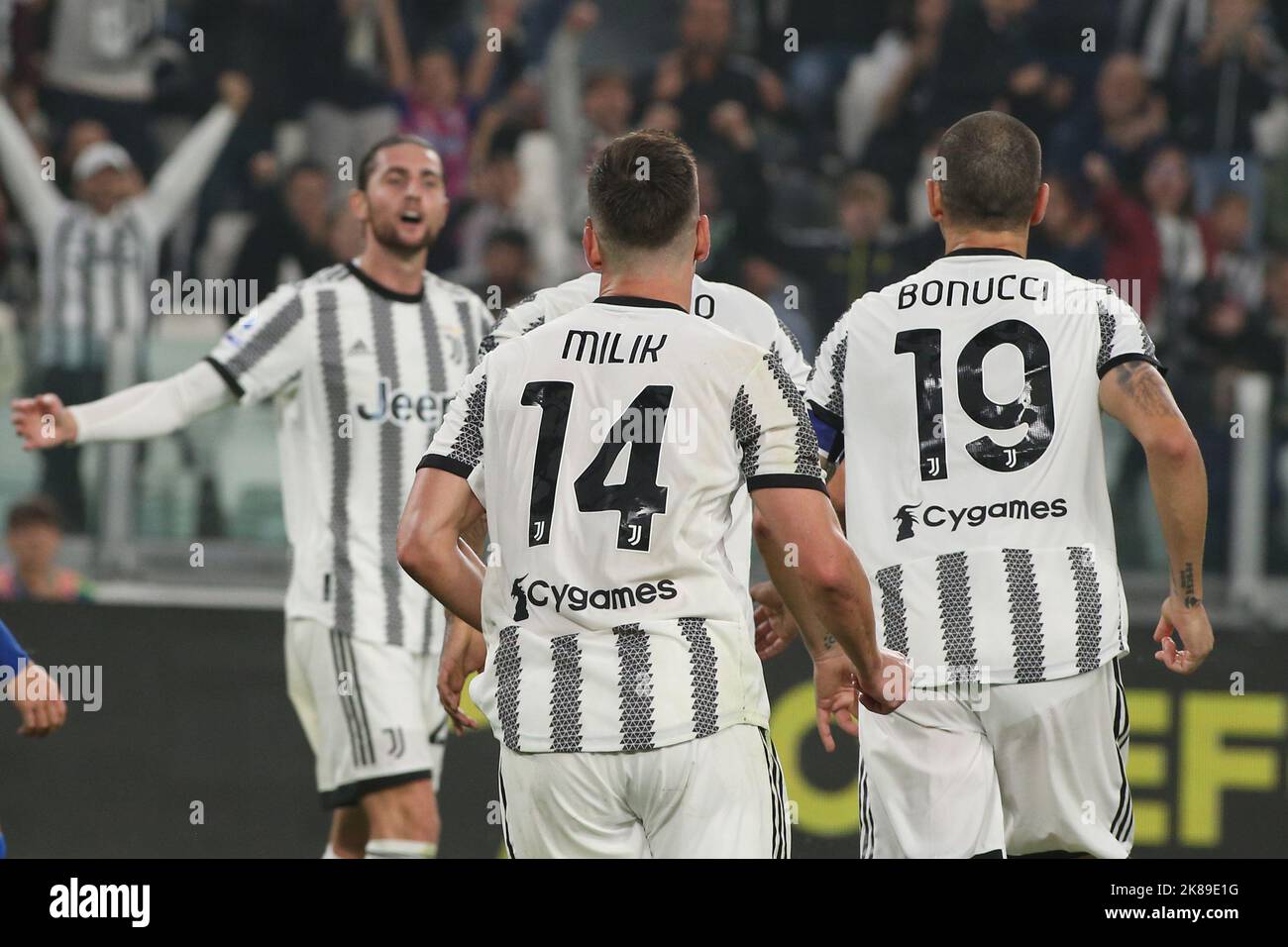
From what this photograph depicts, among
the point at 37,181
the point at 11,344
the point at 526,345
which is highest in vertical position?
the point at 37,181

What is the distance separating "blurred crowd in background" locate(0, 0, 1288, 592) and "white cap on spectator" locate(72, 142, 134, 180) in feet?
0.12

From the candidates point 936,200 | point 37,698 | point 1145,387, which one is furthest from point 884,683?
point 37,698

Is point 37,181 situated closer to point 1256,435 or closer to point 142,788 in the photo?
point 142,788

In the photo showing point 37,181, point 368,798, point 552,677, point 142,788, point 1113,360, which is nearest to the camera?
point 552,677

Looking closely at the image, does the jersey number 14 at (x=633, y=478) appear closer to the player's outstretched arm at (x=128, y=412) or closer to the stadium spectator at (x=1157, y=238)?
the player's outstretched arm at (x=128, y=412)

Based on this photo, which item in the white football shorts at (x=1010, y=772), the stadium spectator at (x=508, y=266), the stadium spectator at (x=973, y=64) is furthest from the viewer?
the stadium spectator at (x=973, y=64)

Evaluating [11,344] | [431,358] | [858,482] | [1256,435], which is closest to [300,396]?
[431,358]

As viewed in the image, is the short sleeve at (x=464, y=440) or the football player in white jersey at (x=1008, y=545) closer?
the short sleeve at (x=464, y=440)

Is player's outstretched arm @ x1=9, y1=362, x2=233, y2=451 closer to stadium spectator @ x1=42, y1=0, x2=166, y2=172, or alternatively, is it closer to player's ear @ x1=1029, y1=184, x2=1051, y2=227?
player's ear @ x1=1029, y1=184, x2=1051, y2=227

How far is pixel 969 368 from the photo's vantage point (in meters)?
4.72

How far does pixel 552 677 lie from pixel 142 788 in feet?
15.6

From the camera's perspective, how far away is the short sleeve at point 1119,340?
4656mm

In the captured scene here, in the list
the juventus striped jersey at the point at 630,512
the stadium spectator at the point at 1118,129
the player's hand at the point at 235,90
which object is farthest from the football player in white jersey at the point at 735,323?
the player's hand at the point at 235,90

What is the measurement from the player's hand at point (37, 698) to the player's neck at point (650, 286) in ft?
5.78
